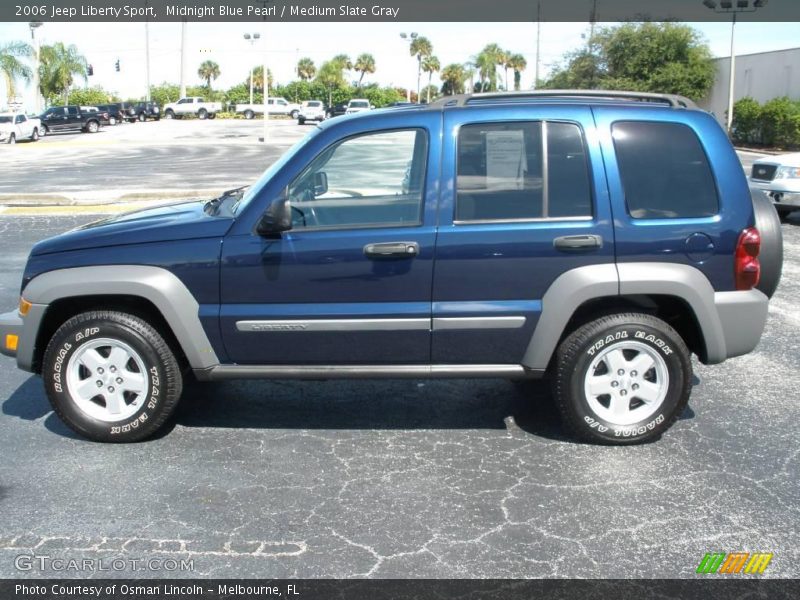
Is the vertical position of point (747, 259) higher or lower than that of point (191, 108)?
lower

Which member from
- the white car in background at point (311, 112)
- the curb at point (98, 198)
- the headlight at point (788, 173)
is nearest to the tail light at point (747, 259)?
the headlight at point (788, 173)

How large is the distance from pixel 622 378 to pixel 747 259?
37.9 inches

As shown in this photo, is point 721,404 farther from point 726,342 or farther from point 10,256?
point 10,256

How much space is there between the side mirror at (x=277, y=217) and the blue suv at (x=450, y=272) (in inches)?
0.5

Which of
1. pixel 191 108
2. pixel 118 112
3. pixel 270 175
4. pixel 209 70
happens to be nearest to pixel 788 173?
pixel 270 175

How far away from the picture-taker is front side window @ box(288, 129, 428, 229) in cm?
478

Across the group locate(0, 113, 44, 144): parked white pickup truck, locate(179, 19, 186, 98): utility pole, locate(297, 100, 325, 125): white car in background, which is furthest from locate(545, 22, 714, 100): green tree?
locate(0, 113, 44, 144): parked white pickup truck

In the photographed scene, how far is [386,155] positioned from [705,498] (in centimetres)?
256

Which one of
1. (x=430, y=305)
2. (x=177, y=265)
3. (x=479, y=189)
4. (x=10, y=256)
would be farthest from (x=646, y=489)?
(x=10, y=256)

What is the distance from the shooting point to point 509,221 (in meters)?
4.71

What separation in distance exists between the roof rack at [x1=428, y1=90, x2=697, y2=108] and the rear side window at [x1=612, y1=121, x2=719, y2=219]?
29 cm

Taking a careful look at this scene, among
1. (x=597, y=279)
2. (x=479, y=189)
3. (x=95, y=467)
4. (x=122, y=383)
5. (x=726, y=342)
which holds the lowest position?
(x=95, y=467)

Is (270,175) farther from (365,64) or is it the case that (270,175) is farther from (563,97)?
(365,64)

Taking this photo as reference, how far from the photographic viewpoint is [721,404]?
5.61 metres
